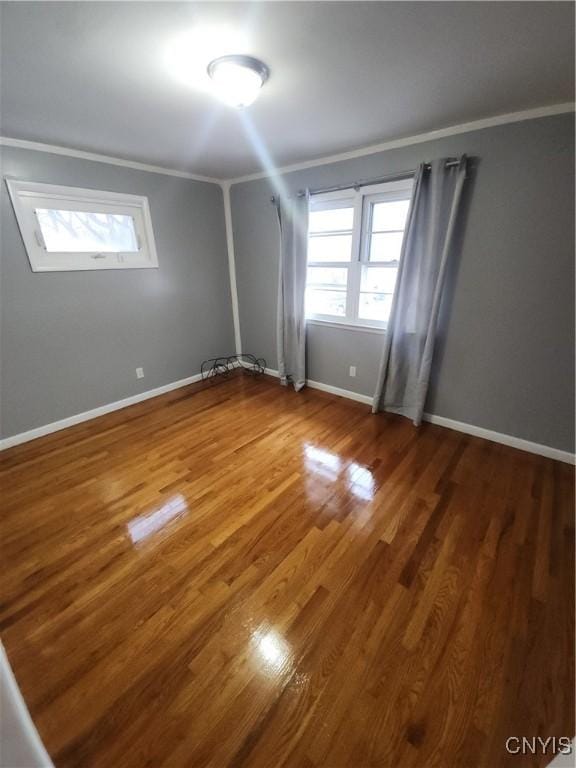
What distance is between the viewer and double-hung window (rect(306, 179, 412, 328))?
263 centimetres

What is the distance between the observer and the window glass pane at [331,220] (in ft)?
9.46

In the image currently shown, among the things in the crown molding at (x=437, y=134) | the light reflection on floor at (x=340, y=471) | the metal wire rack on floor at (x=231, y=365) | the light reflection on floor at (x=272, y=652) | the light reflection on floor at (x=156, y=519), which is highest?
the crown molding at (x=437, y=134)

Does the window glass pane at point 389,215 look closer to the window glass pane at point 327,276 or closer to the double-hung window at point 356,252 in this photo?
the double-hung window at point 356,252

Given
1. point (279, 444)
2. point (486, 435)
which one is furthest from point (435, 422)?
point (279, 444)

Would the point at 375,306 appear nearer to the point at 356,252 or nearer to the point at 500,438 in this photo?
the point at 356,252

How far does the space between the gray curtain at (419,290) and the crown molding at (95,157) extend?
2358 millimetres

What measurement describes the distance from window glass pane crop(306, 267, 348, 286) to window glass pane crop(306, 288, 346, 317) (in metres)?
0.09

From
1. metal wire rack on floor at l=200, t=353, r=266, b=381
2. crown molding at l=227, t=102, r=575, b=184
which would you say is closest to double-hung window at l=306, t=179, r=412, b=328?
crown molding at l=227, t=102, r=575, b=184

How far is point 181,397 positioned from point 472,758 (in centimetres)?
325

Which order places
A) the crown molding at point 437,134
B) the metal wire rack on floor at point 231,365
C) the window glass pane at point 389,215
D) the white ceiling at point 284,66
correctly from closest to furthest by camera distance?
the white ceiling at point 284,66 → the crown molding at point 437,134 → the window glass pane at point 389,215 → the metal wire rack on floor at point 231,365

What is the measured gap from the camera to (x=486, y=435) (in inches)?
98.7

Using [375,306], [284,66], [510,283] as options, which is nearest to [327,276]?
[375,306]

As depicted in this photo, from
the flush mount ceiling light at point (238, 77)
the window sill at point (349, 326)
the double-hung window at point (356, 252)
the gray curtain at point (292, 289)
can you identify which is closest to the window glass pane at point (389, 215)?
the double-hung window at point (356, 252)

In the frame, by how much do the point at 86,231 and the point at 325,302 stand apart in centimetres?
234
